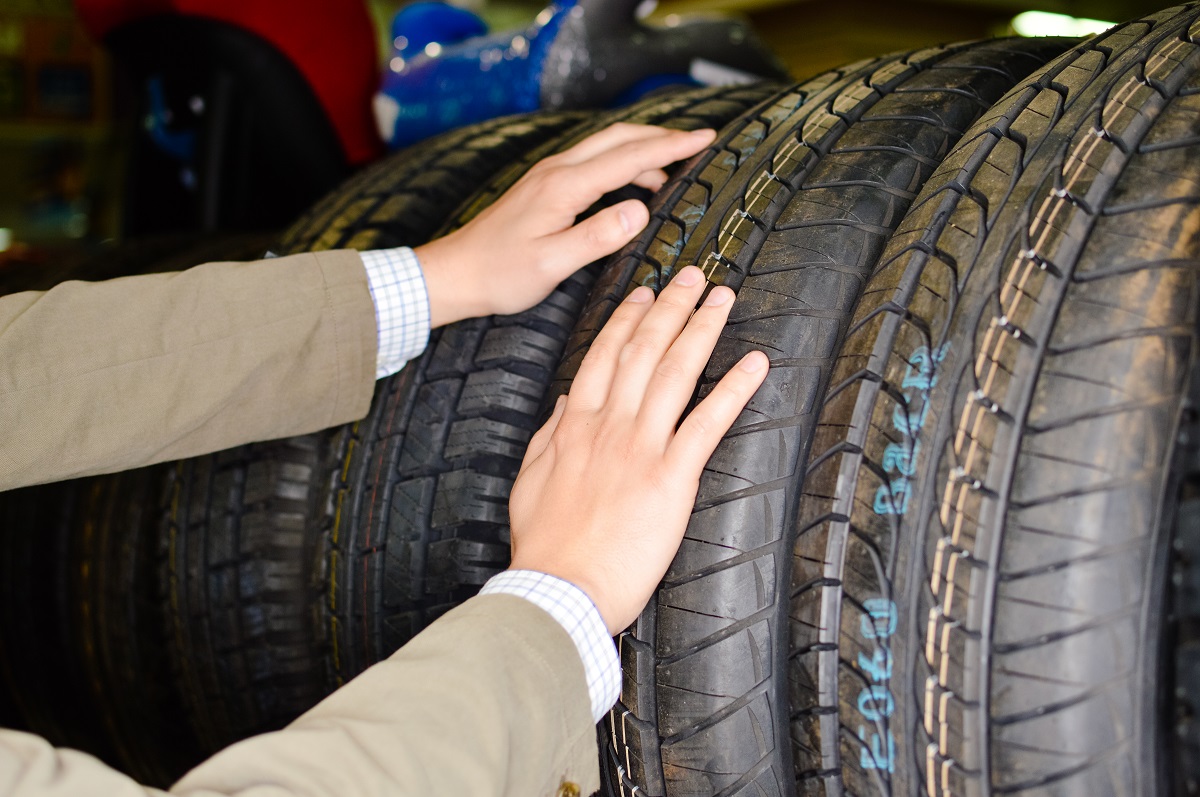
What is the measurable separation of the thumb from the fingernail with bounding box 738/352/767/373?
24cm

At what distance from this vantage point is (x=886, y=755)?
2.41 feet

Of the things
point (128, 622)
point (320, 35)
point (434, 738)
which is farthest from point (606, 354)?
point (320, 35)

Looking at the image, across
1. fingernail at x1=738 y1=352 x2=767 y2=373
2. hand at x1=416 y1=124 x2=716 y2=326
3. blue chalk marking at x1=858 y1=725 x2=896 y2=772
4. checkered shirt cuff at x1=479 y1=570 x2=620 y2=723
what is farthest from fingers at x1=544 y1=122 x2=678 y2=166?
blue chalk marking at x1=858 y1=725 x2=896 y2=772

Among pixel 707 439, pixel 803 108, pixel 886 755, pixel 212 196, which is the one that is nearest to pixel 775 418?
pixel 707 439

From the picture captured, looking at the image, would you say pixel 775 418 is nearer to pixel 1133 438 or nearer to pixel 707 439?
pixel 707 439

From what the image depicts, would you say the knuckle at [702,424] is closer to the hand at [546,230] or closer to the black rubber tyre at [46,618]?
the hand at [546,230]

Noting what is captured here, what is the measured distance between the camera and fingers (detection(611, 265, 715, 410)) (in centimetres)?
82

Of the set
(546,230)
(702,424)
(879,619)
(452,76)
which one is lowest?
(879,619)

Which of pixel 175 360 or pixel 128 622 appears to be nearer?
pixel 175 360

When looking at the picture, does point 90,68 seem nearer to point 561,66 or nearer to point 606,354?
point 561,66

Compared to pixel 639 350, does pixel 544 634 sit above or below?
below

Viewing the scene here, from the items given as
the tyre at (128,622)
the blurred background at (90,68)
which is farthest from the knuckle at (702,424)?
the blurred background at (90,68)

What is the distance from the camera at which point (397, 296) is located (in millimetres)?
1030

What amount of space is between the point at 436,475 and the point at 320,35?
1448 millimetres
